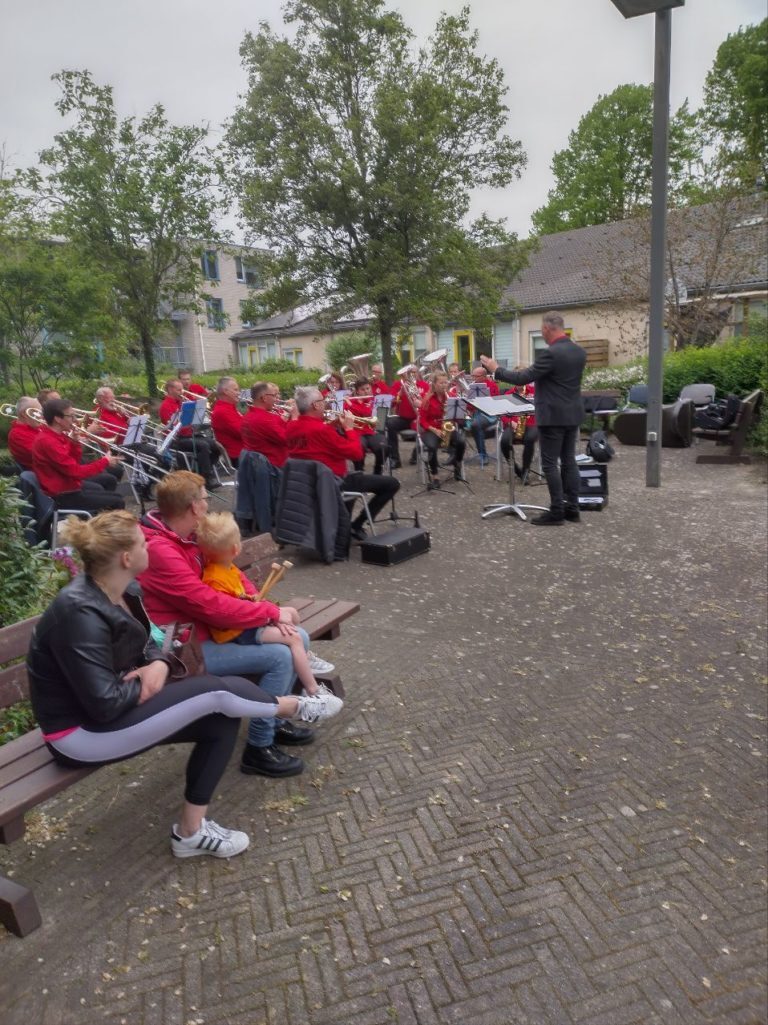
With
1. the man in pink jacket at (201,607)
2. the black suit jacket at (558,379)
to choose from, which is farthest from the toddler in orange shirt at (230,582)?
the black suit jacket at (558,379)

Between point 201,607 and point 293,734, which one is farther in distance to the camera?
point 293,734

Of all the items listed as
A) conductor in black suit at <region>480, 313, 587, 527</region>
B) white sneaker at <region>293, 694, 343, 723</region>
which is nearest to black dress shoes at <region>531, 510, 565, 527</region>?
Answer: conductor in black suit at <region>480, 313, 587, 527</region>

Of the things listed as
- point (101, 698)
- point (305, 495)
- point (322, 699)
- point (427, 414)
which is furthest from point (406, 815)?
point (427, 414)

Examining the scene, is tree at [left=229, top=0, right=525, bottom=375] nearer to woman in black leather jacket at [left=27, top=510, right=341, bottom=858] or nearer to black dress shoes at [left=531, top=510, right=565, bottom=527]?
black dress shoes at [left=531, top=510, right=565, bottom=527]

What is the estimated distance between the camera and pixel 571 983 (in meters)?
2.41

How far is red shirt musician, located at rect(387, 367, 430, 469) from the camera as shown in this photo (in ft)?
38.7

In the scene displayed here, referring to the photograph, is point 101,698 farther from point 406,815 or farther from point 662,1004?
point 662,1004

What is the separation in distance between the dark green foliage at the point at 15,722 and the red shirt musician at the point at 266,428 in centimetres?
456

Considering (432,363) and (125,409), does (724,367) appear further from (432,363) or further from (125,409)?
(125,409)

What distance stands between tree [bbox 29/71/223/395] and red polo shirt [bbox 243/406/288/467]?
37.0 feet

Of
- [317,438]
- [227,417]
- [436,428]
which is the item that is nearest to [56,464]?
[317,438]

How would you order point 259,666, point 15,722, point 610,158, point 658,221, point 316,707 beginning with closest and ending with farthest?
point 259,666 < point 316,707 < point 15,722 < point 658,221 < point 610,158

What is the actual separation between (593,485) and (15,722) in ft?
23.5

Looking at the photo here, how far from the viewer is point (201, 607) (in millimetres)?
3268
